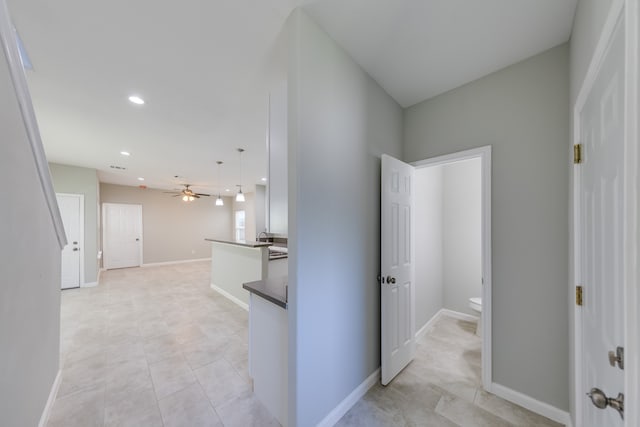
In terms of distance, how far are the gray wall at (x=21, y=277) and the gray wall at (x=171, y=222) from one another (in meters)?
7.10

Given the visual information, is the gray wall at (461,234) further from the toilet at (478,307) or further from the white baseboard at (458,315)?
the toilet at (478,307)

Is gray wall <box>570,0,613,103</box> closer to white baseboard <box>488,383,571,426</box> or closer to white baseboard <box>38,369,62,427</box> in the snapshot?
white baseboard <box>488,383,571,426</box>

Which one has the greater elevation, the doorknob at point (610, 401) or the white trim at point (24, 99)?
the white trim at point (24, 99)

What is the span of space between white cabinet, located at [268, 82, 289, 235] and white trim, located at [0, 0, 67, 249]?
1290 mm

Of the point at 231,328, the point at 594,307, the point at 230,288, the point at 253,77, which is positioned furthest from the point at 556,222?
the point at 230,288

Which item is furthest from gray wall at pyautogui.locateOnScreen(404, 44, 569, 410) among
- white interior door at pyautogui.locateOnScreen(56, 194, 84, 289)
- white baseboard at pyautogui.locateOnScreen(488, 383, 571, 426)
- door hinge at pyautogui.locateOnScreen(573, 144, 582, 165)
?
white interior door at pyautogui.locateOnScreen(56, 194, 84, 289)

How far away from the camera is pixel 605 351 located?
91 cm

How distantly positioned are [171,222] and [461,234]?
897cm

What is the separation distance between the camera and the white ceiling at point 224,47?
1.39 meters

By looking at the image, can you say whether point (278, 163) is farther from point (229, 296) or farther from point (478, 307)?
point (229, 296)

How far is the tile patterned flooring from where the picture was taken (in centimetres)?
166

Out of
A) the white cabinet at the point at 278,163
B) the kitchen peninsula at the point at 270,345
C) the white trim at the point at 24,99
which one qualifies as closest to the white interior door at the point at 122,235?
the white trim at the point at 24,99

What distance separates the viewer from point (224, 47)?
1.70m

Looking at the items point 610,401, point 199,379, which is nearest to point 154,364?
point 199,379
